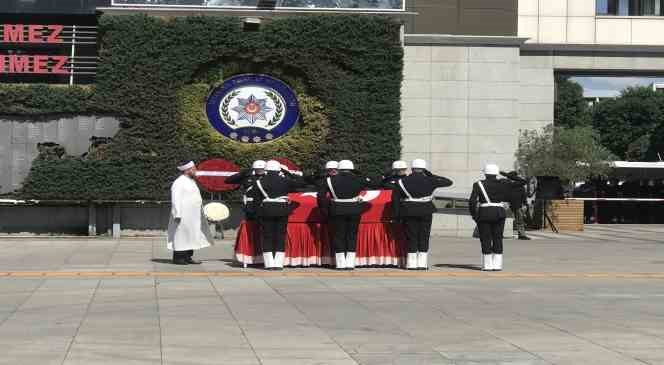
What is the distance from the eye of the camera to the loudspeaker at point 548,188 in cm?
3322

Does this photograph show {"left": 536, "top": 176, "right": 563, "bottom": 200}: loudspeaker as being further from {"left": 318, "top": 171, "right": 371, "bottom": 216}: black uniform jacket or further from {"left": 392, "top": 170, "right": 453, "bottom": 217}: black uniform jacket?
{"left": 318, "top": 171, "right": 371, "bottom": 216}: black uniform jacket

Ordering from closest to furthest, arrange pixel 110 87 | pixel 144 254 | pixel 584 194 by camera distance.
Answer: pixel 144 254 → pixel 110 87 → pixel 584 194

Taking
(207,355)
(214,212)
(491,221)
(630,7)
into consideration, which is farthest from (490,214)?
(630,7)

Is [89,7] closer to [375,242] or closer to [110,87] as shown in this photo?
[110,87]

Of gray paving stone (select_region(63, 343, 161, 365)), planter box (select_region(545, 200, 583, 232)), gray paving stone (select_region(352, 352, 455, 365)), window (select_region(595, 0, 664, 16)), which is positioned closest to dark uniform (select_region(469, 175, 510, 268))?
gray paving stone (select_region(352, 352, 455, 365))

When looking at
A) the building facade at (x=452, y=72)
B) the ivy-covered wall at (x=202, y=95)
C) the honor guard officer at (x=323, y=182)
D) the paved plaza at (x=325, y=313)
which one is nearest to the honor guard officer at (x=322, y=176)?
the honor guard officer at (x=323, y=182)

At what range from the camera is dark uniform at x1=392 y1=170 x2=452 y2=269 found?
56.4ft

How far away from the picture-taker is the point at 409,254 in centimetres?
1741

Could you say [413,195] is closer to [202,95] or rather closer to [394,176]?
[394,176]

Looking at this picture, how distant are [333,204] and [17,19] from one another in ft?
50.2

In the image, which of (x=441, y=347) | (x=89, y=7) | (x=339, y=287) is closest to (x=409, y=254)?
(x=339, y=287)

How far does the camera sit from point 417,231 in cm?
1727

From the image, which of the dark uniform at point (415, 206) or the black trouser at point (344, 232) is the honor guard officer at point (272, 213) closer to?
the black trouser at point (344, 232)

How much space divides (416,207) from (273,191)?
2299mm
